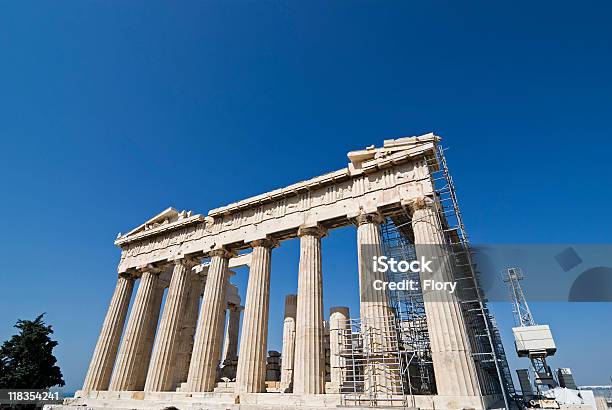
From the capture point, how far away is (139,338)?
25234mm

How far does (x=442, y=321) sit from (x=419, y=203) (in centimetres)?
561

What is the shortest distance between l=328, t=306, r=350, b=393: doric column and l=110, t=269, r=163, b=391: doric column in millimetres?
14710

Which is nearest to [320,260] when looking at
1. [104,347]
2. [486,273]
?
[486,273]

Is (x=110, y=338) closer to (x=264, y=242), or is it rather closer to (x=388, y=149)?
(x=264, y=242)

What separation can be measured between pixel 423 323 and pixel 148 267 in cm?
2111

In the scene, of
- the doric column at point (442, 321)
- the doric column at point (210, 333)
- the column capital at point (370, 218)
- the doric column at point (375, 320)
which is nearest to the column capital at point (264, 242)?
the doric column at point (210, 333)

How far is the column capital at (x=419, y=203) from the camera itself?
55.0 ft

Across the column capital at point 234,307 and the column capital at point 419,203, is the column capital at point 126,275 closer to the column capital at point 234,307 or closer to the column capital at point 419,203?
the column capital at point 234,307

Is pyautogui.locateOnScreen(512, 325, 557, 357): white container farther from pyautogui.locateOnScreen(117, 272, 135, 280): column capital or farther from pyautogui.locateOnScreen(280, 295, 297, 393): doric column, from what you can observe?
pyautogui.locateOnScreen(117, 272, 135, 280): column capital

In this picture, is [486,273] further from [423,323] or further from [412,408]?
[412,408]

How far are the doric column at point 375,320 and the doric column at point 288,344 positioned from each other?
831 centimetres

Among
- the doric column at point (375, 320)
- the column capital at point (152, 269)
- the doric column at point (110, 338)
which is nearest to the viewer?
the doric column at point (375, 320)

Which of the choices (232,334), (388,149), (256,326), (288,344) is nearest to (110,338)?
(232,334)

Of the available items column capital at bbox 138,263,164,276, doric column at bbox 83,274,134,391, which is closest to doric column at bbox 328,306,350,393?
column capital at bbox 138,263,164,276
